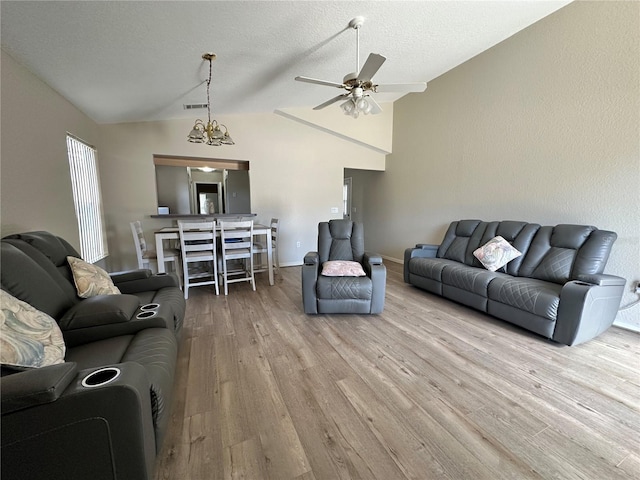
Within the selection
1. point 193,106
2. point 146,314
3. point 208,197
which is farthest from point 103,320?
point 208,197

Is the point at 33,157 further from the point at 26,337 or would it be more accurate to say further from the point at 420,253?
the point at 420,253

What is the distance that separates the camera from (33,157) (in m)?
2.24

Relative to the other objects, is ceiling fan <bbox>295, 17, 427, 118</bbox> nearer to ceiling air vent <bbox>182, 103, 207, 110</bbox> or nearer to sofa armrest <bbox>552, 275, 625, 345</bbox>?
ceiling air vent <bbox>182, 103, 207, 110</bbox>

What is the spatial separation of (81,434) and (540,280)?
12.0 ft

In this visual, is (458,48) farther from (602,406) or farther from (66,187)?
(66,187)

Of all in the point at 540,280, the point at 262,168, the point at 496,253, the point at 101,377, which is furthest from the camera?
the point at 262,168

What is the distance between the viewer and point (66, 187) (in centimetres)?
283

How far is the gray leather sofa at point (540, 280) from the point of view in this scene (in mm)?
2215

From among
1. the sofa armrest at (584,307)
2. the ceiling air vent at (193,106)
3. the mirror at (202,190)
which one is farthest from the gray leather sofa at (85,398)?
the mirror at (202,190)

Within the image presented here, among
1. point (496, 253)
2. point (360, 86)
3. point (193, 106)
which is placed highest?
point (193, 106)

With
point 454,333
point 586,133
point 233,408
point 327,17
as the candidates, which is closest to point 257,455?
point 233,408

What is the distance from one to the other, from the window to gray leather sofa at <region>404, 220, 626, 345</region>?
4.34 metres

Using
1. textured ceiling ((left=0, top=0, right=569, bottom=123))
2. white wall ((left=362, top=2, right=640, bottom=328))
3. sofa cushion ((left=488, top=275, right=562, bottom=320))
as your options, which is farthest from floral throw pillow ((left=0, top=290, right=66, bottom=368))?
white wall ((left=362, top=2, right=640, bottom=328))

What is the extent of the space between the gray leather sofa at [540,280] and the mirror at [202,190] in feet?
12.8
